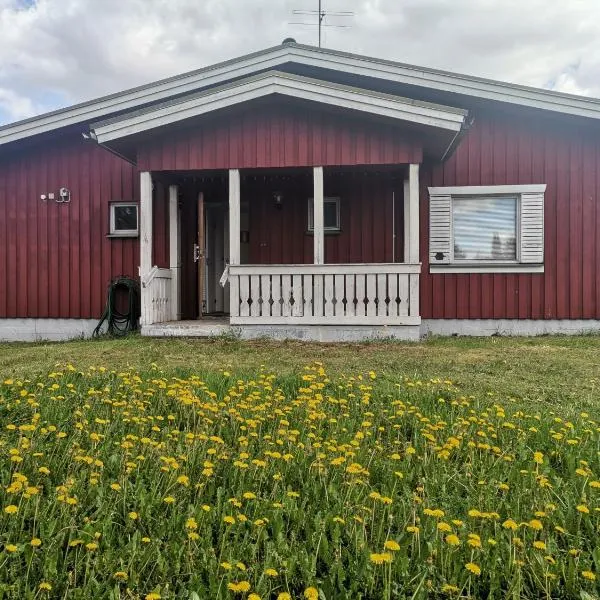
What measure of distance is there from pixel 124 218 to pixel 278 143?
3.71 m

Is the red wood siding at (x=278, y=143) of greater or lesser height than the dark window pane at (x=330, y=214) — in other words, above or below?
above

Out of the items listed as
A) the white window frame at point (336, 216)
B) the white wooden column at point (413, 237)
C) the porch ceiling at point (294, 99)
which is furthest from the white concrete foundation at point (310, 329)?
the porch ceiling at point (294, 99)

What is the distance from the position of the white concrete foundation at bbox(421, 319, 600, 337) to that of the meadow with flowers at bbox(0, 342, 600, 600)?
15.8 ft

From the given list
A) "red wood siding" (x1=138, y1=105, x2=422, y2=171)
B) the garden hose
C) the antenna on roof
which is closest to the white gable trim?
"red wood siding" (x1=138, y1=105, x2=422, y2=171)

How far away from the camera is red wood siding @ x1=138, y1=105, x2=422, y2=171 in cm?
778

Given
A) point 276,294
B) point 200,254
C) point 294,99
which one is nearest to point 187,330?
point 276,294

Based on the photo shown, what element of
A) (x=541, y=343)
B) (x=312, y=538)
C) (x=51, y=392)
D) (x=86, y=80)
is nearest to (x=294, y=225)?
(x=541, y=343)

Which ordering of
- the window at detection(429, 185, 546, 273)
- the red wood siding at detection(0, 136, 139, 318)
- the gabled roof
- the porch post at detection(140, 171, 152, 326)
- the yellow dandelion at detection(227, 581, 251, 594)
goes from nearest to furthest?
the yellow dandelion at detection(227, 581, 251, 594) < the porch post at detection(140, 171, 152, 326) < the gabled roof < the window at detection(429, 185, 546, 273) < the red wood siding at detection(0, 136, 139, 318)

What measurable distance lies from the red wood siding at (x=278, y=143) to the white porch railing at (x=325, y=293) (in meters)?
1.53

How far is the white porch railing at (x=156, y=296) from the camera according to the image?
326 inches

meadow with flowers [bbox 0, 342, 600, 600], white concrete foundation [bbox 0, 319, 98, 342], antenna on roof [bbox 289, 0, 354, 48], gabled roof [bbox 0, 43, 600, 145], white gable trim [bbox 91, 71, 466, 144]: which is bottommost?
meadow with flowers [bbox 0, 342, 600, 600]

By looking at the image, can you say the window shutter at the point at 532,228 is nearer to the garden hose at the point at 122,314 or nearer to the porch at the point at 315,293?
the porch at the point at 315,293

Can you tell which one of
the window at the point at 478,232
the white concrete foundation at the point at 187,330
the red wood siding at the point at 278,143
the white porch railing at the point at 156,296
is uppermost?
the red wood siding at the point at 278,143

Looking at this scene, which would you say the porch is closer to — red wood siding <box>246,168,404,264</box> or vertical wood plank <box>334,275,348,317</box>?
vertical wood plank <box>334,275,348,317</box>
